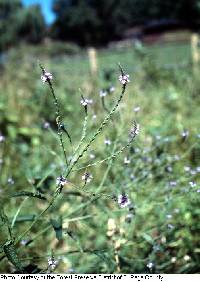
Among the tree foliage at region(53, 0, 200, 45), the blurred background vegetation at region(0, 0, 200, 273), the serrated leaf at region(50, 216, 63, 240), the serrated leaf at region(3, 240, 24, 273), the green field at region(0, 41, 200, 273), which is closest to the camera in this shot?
the serrated leaf at region(3, 240, 24, 273)

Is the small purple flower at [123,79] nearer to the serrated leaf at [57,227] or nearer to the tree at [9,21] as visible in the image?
the serrated leaf at [57,227]

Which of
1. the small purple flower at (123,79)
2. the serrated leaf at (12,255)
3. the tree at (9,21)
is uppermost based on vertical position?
the tree at (9,21)

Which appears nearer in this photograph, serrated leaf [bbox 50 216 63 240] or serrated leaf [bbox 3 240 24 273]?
serrated leaf [bbox 3 240 24 273]

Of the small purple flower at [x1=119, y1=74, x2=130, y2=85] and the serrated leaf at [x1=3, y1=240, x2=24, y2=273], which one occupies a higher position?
the small purple flower at [x1=119, y1=74, x2=130, y2=85]

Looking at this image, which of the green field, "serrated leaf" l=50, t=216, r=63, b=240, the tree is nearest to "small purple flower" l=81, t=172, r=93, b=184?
the green field

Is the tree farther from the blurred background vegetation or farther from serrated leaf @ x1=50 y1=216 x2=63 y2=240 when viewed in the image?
serrated leaf @ x1=50 y1=216 x2=63 y2=240

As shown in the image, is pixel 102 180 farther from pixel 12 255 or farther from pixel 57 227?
pixel 12 255

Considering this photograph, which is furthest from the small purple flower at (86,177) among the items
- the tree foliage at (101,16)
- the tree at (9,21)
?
the tree foliage at (101,16)

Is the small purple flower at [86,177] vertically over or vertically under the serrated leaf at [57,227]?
over
